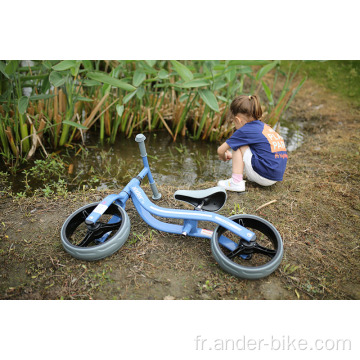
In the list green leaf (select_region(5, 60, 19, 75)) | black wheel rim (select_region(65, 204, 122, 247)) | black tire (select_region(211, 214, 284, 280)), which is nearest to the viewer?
black tire (select_region(211, 214, 284, 280))

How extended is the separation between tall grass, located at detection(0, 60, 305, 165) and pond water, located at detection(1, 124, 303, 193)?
14 cm

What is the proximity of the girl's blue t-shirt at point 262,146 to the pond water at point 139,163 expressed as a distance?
1.78 ft

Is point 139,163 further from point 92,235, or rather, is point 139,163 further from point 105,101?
point 92,235

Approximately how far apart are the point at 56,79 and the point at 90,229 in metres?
1.62

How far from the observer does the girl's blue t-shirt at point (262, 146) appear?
255 centimetres

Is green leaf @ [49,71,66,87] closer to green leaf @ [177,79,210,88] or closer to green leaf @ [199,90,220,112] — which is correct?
green leaf @ [177,79,210,88]

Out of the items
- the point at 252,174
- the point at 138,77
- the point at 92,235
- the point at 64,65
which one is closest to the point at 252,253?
the point at 252,174

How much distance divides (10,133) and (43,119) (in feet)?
1.23

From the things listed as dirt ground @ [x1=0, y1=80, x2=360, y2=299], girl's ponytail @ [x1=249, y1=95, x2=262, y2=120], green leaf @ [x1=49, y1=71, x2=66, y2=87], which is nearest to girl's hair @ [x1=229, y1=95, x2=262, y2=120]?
girl's ponytail @ [x1=249, y1=95, x2=262, y2=120]

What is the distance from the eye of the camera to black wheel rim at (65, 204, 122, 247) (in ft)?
6.58

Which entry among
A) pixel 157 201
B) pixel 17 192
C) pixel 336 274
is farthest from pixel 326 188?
pixel 17 192

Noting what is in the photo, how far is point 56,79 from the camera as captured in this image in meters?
2.79

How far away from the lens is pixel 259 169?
2.61 metres
